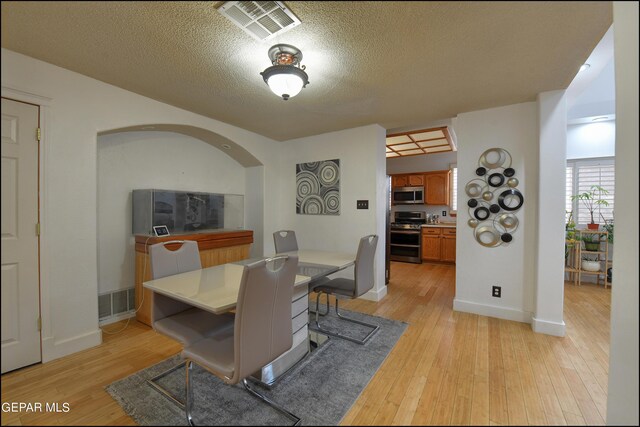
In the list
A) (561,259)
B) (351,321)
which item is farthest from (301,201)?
(561,259)

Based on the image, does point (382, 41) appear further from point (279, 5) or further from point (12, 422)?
point (12, 422)

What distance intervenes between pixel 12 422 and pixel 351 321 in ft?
7.78

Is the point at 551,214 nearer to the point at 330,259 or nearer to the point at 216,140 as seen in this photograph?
the point at 330,259

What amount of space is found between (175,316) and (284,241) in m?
1.45

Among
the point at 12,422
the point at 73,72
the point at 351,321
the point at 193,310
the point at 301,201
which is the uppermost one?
the point at 73,72

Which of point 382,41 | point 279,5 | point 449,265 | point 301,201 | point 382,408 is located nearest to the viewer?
point 382,408

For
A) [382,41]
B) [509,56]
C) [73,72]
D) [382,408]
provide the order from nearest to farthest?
[382,408] < [382,41] < [509,56] < [73,72]

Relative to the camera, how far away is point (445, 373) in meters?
1.62

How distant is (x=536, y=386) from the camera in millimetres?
1261

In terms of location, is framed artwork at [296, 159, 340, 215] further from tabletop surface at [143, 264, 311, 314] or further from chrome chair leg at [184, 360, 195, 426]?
chrome chair leg at [184, 360, 195, 426]

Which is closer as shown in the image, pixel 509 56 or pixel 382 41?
pixel 382 41

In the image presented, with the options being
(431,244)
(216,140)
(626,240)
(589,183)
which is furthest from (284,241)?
(589,183)

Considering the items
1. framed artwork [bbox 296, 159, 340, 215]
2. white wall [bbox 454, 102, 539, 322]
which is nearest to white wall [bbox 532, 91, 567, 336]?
white wall [bbox 454, 102, 539, 322]

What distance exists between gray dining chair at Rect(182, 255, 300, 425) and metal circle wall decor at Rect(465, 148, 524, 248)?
2385mm
